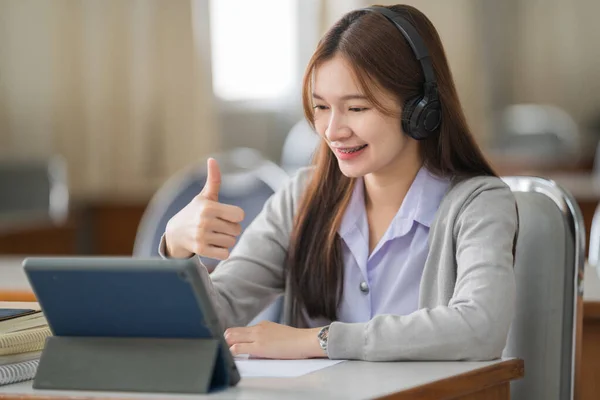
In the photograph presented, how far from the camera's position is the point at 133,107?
5840 mm

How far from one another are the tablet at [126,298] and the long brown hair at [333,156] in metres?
0.57

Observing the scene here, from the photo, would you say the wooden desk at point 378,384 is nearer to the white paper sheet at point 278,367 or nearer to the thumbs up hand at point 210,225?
the white paper sheet at point 278,367

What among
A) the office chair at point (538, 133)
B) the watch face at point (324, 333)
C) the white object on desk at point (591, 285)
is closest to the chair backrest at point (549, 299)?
the white object on desk at point (591, 285)

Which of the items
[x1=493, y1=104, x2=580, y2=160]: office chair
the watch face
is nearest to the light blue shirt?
the watch face

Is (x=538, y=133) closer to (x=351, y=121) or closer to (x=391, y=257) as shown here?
(x=391, y=257)

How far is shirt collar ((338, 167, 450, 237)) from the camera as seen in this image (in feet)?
5.86

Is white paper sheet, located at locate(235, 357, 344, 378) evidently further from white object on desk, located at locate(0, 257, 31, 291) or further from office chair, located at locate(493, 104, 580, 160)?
office chair, located at locate(493, 104, 580, 160)

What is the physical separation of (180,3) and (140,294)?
474 centimetres

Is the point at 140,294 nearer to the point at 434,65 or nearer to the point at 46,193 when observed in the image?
the point at 434,65

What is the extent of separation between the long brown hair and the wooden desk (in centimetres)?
38

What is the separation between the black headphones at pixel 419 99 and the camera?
1713mm

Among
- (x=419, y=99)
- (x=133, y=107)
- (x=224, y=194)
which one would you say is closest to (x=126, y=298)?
(x=419, y=99)

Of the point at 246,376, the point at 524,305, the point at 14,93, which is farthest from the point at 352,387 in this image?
the point at 14,93

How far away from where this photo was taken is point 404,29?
171 cm
